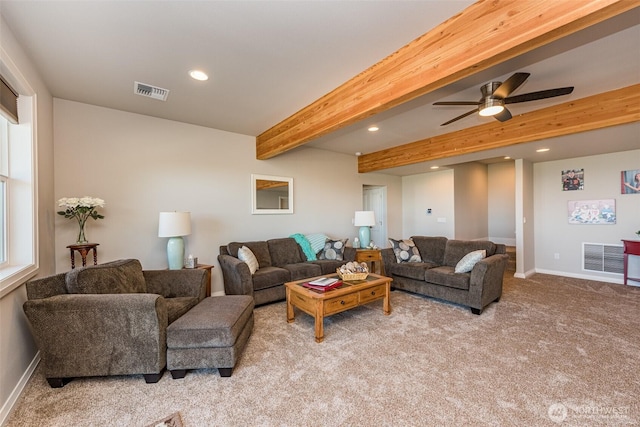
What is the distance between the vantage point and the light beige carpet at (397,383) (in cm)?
164

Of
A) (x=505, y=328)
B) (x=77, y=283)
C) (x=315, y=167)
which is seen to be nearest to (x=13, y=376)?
(x=77, y=283)

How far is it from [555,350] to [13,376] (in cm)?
420

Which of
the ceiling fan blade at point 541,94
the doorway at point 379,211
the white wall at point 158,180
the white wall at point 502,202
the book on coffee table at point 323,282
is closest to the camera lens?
the ceiling fan blade at point 541,94

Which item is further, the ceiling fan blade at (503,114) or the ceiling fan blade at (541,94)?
the ceiling fan blade at (503,114)

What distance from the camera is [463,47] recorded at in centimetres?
169

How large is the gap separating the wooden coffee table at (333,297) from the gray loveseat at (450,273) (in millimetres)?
846

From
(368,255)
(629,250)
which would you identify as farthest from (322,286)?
(629,250)

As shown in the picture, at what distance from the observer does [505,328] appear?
9.18 ft

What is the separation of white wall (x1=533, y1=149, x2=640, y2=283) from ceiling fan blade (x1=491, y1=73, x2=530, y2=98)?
3981 millimetres

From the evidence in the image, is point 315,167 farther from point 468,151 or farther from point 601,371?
point 601,371

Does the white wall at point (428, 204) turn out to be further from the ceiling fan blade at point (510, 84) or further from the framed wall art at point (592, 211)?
the ceiling fan blade at point (510, 84)

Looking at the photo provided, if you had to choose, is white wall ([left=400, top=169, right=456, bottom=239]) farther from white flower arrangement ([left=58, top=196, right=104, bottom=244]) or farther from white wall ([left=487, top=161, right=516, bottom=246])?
white flower arrangement ([left=58, top=196, right=104, bottom=244])

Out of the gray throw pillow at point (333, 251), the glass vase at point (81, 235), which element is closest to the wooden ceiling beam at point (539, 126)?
the gray throw pillow at point (333, 251)

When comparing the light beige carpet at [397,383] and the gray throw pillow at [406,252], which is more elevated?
the gray throw pillow at [406,252]
